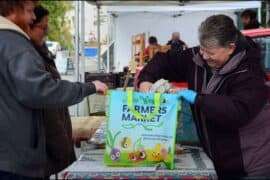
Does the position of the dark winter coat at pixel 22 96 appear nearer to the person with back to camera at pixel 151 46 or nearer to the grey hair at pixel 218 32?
the grey hair at pixel 218 32

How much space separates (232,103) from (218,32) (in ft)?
1.06

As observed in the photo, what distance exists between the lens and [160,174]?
7.82 ft

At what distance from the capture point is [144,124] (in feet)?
8.02

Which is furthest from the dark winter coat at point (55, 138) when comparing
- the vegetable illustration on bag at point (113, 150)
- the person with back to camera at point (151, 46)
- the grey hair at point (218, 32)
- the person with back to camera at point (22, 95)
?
the person with back to camera at point (151, 46)

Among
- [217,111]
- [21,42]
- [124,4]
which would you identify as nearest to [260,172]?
[217,111]

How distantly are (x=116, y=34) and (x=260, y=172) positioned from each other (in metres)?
11.2

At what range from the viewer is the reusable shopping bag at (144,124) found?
244 cm

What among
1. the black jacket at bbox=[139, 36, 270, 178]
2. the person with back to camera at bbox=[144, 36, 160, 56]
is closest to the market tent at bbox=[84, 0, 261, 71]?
the person with back to camera at bbox=[144, 36, 160, 56]

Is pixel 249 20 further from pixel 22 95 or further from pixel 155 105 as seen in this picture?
pixel 22 95

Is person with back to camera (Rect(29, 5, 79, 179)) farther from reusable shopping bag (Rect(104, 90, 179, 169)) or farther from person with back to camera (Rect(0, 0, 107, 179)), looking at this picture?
reusable shopping bag (Rect(104, 90, 179, 169))

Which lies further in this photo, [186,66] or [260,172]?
[186,66]

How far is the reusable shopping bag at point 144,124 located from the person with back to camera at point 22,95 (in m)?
0.23

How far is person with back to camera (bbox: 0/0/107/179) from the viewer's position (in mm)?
2389

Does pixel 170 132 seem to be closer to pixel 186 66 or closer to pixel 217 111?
pixel 217 111
